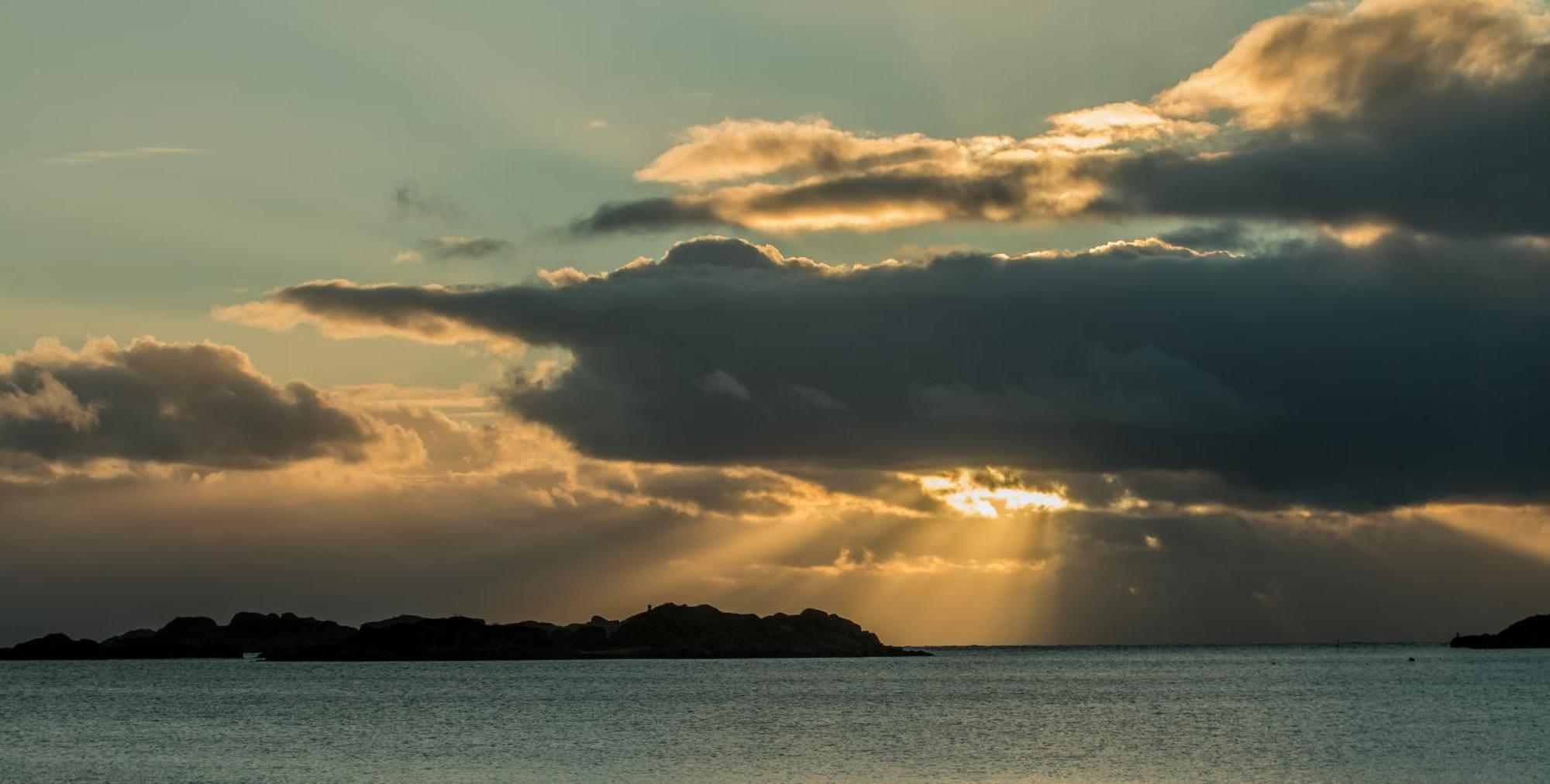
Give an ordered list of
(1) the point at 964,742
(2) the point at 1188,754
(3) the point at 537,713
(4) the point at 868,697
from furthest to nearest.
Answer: (4) the point at 868,697, (3) the point at 537,713, (1) the point at 964,742, (2) the point at 1188,754

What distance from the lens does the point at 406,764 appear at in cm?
10462

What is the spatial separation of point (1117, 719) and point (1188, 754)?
126 feet

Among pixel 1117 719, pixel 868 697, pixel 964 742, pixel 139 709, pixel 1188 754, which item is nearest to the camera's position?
pixel 1188 754

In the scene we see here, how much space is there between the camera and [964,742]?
119 m

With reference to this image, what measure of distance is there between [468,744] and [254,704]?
78.4 meters

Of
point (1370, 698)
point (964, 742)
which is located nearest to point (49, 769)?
point (964, 742)

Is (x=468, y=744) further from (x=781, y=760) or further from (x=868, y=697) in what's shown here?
(x=868, y=697)

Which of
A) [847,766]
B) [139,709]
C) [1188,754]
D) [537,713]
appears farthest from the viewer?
[139,709]

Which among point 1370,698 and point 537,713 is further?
point 1370,698

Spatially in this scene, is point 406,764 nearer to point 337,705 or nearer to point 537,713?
point 537,713

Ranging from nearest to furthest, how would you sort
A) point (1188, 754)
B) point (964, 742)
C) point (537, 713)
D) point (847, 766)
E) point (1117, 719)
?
point (847, 766) < point (1188, 754) < point (964, 742) < point (1117, 719) < point (537, 713)

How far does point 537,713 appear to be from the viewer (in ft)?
536

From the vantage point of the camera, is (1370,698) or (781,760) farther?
(1370,698)

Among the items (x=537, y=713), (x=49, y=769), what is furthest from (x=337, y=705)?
(x=49, y=769)
